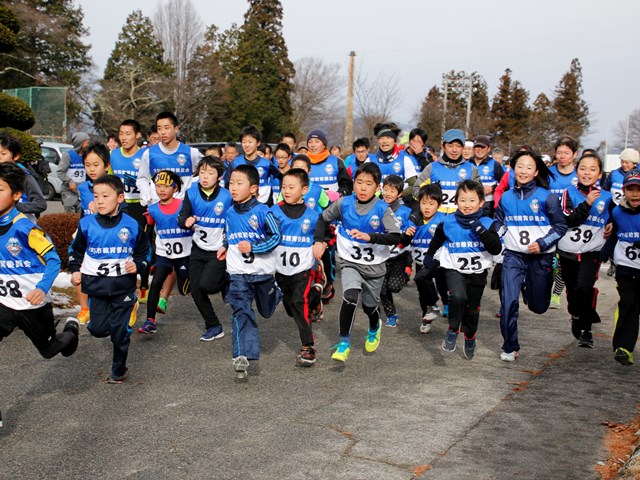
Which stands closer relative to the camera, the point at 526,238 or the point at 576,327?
the point at 526,238

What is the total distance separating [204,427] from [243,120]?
49252mm

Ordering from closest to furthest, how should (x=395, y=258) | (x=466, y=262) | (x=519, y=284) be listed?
(x=466, y=262), (x=519, y=284), (x=395, y=258)

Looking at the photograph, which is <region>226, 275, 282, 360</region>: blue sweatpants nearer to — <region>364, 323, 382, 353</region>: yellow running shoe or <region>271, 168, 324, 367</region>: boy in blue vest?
<region>271, 168, 324, 367</region>: boy in blue vest

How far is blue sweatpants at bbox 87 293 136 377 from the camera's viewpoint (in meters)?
6.11

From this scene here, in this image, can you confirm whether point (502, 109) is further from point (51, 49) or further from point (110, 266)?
point (110, 266)

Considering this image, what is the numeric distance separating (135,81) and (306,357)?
4217 centimetres

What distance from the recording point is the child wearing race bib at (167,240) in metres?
7.93

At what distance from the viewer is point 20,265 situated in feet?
17.7

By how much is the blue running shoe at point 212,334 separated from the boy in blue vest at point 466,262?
2.41 m

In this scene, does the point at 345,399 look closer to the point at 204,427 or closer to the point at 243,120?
the point at 204,427

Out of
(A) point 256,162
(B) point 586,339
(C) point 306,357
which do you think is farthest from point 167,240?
(B) point 586,339

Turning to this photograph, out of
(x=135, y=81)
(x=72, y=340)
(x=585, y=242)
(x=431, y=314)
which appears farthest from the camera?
(x=135, y=81)

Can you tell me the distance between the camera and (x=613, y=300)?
1081cm

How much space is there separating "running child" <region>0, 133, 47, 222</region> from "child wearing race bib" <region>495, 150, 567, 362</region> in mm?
4596
